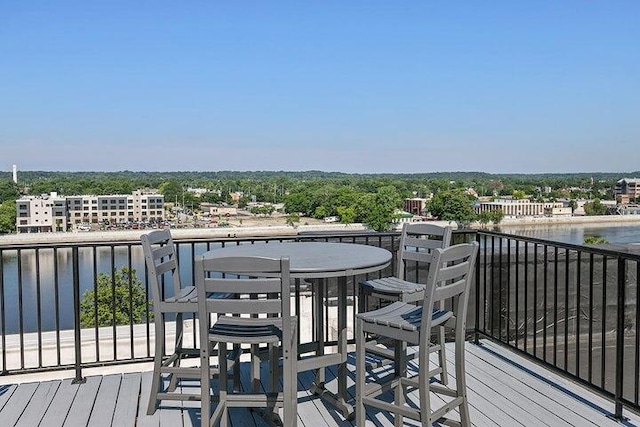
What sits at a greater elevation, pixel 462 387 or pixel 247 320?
pixel 247 320

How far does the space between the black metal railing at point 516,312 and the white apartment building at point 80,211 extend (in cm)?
4818

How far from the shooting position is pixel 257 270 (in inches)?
95.2

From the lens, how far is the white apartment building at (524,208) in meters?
65.1

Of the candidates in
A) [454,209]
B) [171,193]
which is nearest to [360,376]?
[454,209]

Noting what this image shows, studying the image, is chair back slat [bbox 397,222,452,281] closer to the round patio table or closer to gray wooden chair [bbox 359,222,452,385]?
gray wooden chair [bbox 359,222,452,385]

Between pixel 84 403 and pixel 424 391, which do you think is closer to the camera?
pixel 424 391

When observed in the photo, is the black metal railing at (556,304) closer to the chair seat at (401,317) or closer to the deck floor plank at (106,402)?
the chair seat at (401,317)

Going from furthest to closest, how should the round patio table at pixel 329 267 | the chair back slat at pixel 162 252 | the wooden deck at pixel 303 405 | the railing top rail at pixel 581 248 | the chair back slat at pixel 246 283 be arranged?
the chair back slat at pixel 162 252
the wooden deck at pixel 303 405
the railing top rail at pixel 581 248
the round patio table at pixel 329 267
the chair back slat at pixel 246 283

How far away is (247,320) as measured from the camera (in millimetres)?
2613

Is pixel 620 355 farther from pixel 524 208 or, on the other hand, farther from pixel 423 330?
pixel 524 208

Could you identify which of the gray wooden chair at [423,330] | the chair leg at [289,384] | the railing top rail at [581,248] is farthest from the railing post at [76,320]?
the railing top rail at [581,248]

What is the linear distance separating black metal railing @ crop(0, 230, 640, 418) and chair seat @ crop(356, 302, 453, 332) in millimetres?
730

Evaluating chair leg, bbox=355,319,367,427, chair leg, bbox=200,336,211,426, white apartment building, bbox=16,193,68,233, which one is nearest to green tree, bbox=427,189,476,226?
white apartment building, bbox=16,193,68,233

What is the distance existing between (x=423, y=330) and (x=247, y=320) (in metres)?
0.81
